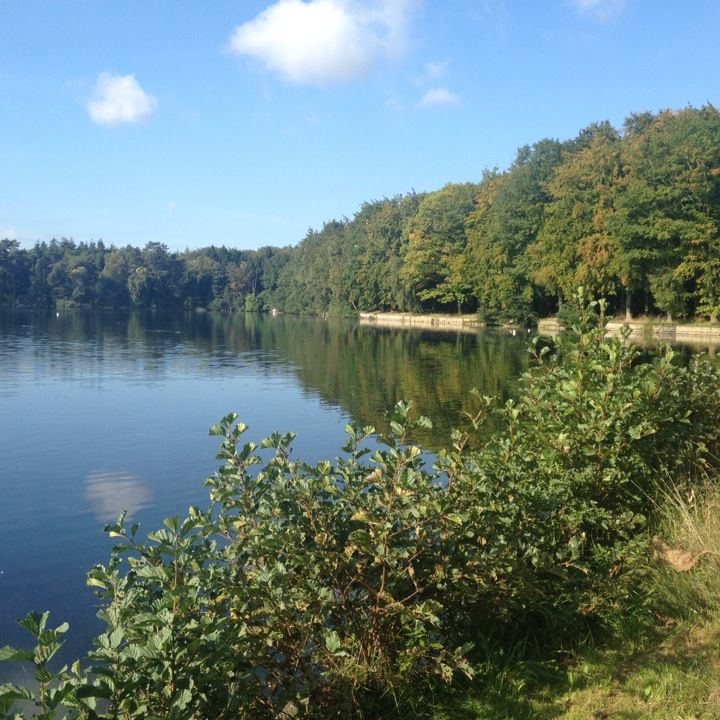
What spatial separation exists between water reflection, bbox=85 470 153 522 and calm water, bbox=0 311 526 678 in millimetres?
34

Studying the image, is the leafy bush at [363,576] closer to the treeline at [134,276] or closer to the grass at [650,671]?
the grass at [650,671]

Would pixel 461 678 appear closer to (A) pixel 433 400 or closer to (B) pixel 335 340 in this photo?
(A) pixel 433 400

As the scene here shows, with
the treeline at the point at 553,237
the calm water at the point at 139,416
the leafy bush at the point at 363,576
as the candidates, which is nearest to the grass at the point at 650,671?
the leafy bush at the point at 363,576

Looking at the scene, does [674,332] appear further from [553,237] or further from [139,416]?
[139,416]

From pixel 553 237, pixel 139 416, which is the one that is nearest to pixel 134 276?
pixel 553 237

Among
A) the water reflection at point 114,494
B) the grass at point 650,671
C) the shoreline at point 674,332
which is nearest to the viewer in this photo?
the grass at point 650,671

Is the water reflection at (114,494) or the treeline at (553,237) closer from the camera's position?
the water reflection at (114,494)

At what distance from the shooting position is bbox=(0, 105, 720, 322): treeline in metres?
46.4

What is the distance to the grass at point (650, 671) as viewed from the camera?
365cm

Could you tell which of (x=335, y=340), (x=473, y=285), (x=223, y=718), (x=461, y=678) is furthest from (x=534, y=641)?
(x=473, y=285)

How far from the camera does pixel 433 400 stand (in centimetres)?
2172

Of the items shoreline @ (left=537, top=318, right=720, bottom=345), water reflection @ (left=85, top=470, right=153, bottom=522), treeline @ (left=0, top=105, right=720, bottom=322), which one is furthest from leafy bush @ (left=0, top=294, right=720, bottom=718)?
shoreline @ (left=537, top=318, right=720, bottom=345)

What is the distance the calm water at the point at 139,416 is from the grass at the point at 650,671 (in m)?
4.37

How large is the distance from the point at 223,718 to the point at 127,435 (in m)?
14.5
